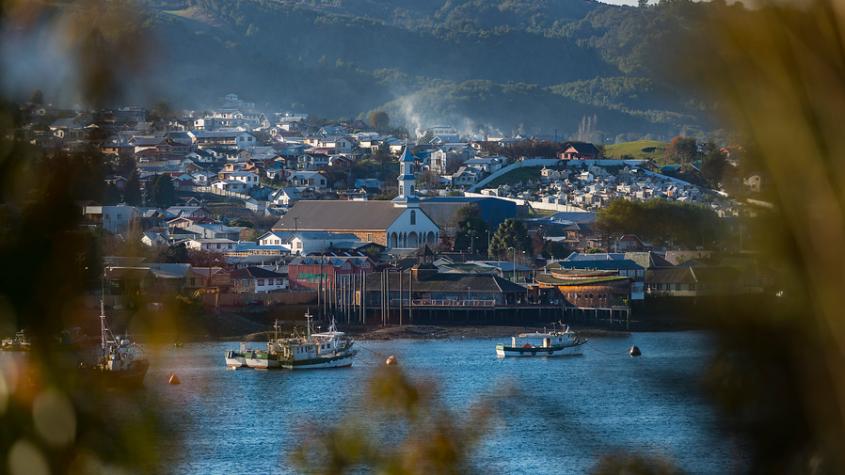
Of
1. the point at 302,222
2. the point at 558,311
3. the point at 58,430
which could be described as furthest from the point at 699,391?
the point at 302,222

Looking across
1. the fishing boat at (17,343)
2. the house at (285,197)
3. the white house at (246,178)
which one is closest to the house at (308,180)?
the white house at (246,178)

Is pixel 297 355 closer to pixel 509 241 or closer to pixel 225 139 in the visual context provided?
pixel 509 241

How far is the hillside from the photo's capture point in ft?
228

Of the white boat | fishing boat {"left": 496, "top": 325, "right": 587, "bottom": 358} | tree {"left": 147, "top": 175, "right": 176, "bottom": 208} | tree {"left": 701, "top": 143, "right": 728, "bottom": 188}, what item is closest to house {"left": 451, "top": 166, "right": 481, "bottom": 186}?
tree {"left": 147, "top": 175, "right": 176, "bottom": 208}

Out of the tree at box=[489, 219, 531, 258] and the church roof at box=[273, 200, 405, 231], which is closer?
the tree at box=[489, 219, 531, 258]

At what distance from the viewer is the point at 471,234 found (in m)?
30.3

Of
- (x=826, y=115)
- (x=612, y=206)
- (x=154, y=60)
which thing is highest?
(x=612, y=206)

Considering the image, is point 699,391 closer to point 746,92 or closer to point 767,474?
point 767,474

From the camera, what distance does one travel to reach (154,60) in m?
1.77

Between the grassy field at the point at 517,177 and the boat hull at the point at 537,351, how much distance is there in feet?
66.2

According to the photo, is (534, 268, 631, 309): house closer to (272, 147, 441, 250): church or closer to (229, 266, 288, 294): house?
(229, 266, 288, 294): house

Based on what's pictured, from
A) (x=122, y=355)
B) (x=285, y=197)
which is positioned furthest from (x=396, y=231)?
(x=122, y=355)

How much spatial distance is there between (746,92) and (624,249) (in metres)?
28.3

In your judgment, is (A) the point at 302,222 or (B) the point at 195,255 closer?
(B) the point at 195,255
